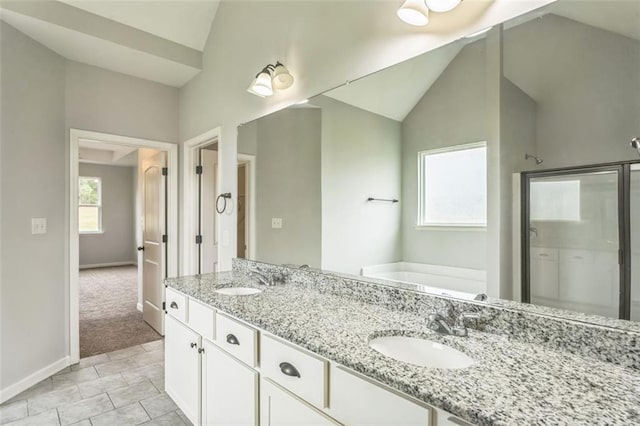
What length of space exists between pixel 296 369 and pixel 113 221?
339 inches

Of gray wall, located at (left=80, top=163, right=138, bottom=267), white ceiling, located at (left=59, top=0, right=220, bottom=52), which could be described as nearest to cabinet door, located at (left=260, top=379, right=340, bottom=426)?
white ceiling, located at (left=59, top=0, right=220, bottom=52)

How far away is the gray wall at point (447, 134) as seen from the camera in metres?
1.32

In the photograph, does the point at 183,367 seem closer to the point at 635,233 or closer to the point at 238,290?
the point at 238,290

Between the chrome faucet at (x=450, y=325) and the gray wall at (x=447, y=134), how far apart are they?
204mm

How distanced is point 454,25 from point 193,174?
280cm

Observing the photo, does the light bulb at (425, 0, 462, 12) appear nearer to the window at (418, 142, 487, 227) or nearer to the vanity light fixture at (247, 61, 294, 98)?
the window at (418, 142, 487, 227)

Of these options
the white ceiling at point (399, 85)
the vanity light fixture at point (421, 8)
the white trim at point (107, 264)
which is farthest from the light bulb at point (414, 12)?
the white trim at point (107, 264)

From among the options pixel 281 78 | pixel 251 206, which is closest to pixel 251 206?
pixel 251 206

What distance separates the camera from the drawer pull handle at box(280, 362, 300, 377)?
1168 mm

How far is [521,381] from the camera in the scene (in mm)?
827

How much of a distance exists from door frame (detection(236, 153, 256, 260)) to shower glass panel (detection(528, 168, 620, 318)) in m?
1.81

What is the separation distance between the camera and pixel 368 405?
3.04ft

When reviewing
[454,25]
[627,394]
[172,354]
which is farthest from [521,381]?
[172,354]

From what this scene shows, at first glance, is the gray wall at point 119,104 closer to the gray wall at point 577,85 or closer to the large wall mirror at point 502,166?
→ the large wall mirror at point 502,166
